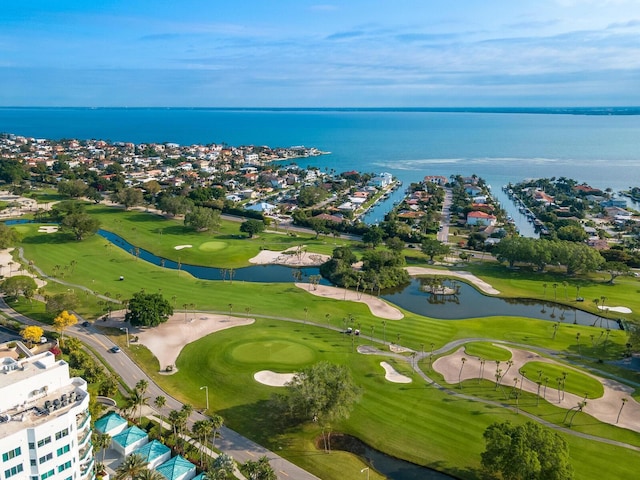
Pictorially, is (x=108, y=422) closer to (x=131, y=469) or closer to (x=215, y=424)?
(x=131, y=469)

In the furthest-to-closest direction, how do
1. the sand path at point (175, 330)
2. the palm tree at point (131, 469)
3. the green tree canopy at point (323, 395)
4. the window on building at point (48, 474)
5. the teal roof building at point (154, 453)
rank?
1. the sand path at point (175, 330)
2. the green tree canopy at point (323, 395)
3. the teal roof building at point (154, 453)
4. the palm tree at point (131, 469)
5. the window on building at point (48, 474)

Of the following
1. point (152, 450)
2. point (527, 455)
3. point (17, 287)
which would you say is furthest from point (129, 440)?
point (17, 287)

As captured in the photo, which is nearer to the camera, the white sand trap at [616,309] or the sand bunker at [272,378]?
the sand bunker at [272,378]

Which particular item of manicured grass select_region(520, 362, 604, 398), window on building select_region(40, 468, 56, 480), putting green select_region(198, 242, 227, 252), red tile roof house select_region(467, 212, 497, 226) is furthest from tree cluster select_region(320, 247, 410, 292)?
window on building select_region(40, 468, 56, 480)

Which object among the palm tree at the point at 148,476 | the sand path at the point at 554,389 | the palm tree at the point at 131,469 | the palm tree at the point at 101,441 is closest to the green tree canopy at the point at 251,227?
the sand path at the point at 554,389

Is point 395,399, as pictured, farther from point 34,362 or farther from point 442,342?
point 34,362

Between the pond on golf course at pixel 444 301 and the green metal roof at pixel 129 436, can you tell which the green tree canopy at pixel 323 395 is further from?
the pond on golf course at pixel 444 301

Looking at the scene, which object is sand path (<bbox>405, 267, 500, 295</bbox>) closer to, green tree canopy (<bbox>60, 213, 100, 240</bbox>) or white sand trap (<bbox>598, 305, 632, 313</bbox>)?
white sand trap (<bbox>598, 305, 632, 313</bbox>)
